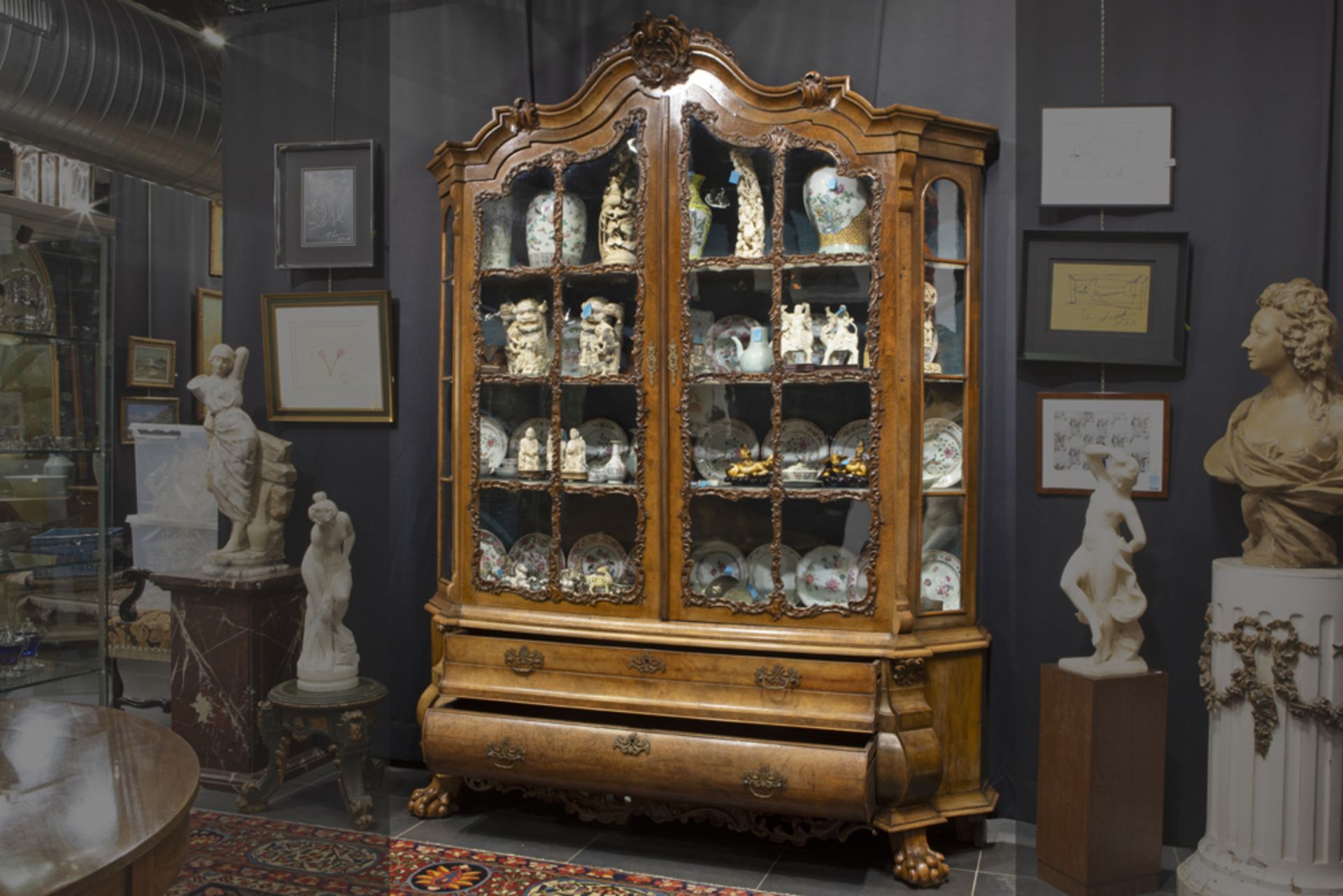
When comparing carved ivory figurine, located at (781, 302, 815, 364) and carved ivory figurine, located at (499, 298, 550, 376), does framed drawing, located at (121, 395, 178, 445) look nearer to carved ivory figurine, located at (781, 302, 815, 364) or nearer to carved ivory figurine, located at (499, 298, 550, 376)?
carved ivory figurine, located at (499, 298, 550, 376)

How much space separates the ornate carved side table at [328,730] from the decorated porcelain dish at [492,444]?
904 mm

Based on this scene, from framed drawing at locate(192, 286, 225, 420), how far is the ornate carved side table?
2616 millimetres

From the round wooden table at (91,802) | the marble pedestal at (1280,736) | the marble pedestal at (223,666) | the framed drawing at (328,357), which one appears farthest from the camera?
the framed drawing at (328,357)

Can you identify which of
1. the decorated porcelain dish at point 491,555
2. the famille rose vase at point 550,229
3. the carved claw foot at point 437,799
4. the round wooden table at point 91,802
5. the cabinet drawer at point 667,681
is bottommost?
the carved claw foot at point 437,799

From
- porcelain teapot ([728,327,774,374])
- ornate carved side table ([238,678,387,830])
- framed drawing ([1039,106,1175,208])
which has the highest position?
framed drawing ([1039,106,1175,208])

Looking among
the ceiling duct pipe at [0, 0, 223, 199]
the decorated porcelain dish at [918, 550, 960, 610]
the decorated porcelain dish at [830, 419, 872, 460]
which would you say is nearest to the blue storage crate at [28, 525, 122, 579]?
the ceiling duct pipe at [0, 0, 223, 199]

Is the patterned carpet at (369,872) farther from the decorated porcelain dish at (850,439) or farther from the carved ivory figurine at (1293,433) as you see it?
the carved ivory figurine at (1293,433)

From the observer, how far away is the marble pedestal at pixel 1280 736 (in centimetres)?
296

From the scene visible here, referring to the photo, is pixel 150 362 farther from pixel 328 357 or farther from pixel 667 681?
pixel 667 681

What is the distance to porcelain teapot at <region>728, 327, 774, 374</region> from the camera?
3.56 m

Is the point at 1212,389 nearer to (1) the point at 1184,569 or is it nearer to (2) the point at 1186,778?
(1) the point at 1184,569

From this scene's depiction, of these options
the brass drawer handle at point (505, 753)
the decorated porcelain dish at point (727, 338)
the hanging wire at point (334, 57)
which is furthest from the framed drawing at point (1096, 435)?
the hanging wire at point (334, 57)

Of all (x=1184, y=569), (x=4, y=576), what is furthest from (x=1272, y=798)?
(x=4, y=576)

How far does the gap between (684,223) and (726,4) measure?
3.12 ft
